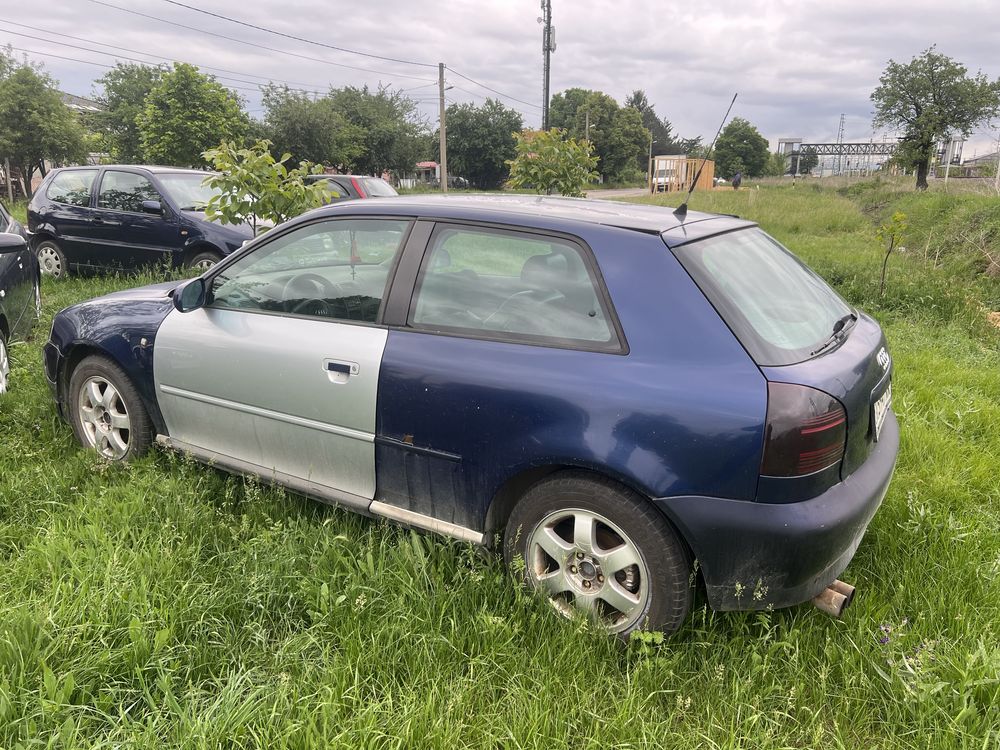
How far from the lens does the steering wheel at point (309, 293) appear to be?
9.85ft

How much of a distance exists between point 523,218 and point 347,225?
90 cm

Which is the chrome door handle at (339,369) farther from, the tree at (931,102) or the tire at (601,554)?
the tree at (931,102)

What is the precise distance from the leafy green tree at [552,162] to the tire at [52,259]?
19.9 feet

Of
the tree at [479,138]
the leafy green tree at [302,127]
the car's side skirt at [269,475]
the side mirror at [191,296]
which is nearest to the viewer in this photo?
the car's side skirt at [269,475]

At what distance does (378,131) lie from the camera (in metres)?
44.8

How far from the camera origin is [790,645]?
93.0 inches

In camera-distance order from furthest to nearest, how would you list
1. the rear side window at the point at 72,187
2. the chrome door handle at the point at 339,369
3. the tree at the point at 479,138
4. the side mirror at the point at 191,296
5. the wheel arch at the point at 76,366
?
the tree at the point at 479,138 → the rear side window at the point at 72,187 → the wheel arch at the point at 76,366 → the side mirror at the point at 191,296 → the chrome door handle at the point at 339,369

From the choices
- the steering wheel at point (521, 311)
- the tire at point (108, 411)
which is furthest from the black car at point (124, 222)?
the steering wheel at point (521, 311)

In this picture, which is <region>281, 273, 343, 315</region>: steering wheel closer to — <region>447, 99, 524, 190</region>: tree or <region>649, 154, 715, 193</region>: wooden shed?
<region>649, 154, 715, 193</region>: wooden shed

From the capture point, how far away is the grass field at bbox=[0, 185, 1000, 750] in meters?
2.03

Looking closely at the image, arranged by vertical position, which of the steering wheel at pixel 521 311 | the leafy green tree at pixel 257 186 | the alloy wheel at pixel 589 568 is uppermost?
the leafy green tree at pixel 257 186

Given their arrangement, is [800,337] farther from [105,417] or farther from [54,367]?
[54,367]

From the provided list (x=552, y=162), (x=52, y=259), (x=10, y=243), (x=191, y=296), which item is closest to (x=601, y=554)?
(x=191, y=296)

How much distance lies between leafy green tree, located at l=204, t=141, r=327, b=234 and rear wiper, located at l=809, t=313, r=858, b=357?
4.58 m
